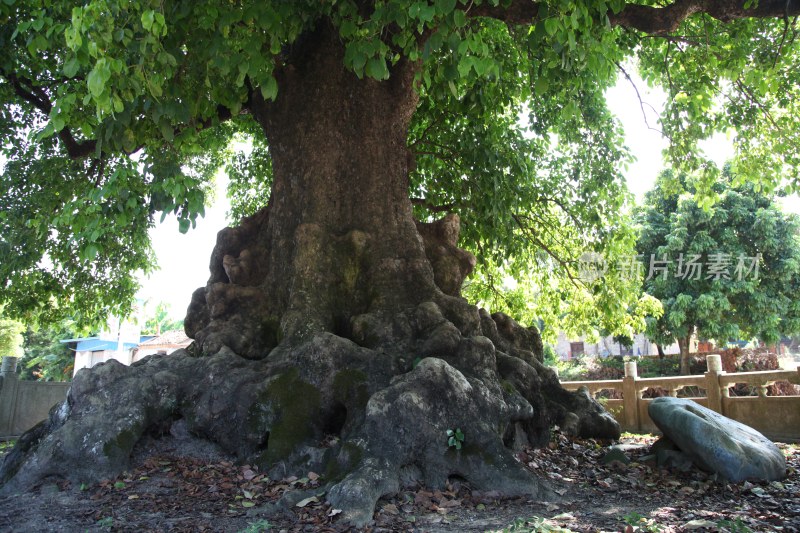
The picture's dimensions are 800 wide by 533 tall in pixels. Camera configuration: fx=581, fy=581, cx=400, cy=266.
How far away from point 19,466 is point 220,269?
3204mm

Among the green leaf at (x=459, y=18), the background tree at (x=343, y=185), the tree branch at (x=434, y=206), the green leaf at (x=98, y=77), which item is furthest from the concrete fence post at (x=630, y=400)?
the green leaf at (x=98, y=77)

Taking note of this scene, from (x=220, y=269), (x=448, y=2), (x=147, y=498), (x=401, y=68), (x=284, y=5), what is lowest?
(x=147, y=498)

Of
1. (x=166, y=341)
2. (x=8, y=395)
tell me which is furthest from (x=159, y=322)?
(x=8, y=395)

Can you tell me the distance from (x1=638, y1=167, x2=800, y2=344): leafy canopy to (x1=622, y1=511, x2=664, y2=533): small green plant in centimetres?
2236

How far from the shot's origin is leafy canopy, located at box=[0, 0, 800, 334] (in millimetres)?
4629

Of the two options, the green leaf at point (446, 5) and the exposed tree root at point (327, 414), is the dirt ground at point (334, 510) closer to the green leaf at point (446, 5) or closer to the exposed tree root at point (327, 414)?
the exposed tree root at point (327, 414)

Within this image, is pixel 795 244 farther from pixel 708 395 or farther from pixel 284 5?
pixel 284 5

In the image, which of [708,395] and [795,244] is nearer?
[708,395]

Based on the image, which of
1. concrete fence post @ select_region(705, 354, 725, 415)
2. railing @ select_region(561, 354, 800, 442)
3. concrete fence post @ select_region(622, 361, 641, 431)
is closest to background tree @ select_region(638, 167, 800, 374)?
concrete fence post @ select_region(622, 361, 641, 431)

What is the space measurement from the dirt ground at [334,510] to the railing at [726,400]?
241 inches

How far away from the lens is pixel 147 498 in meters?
4.47

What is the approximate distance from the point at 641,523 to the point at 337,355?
113 inches

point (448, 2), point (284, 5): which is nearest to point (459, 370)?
point (448, 2)

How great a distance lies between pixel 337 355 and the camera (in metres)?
5.53
